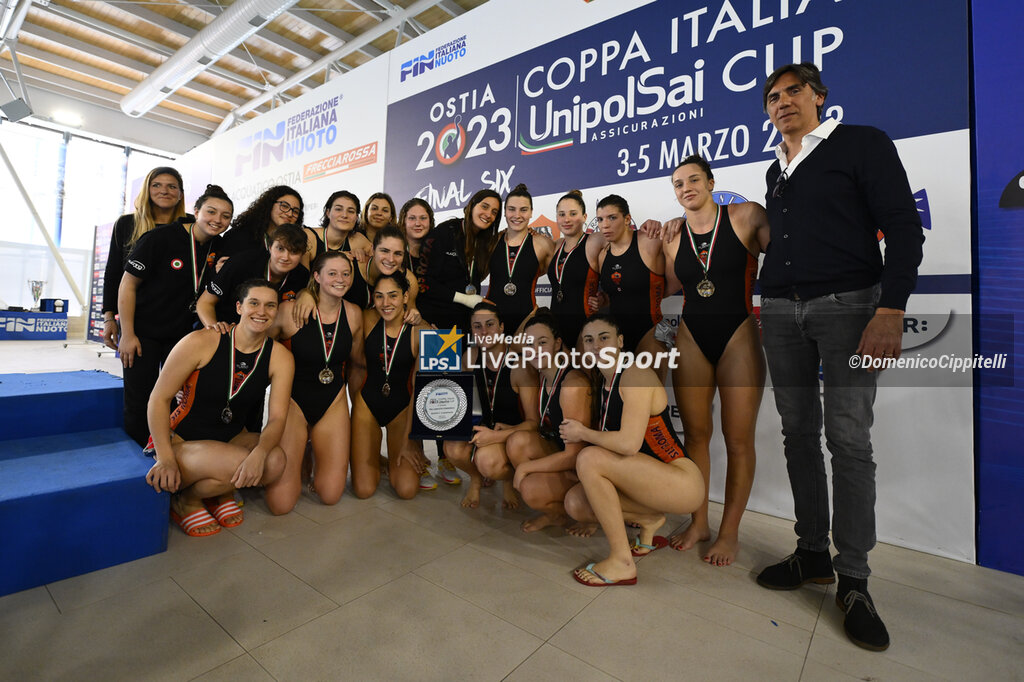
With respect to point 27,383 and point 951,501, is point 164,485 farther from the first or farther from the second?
point 951,501

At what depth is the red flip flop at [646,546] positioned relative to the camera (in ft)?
6.94

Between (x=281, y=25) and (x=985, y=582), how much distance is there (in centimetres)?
906

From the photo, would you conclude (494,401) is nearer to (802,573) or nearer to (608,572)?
(608,572)

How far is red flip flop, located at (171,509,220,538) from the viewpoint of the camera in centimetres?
212

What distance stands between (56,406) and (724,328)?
10.3ft

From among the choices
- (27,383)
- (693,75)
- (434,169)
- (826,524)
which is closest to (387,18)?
(434,169)

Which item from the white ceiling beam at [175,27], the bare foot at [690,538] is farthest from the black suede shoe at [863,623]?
the white ceiling beam at [175,27]

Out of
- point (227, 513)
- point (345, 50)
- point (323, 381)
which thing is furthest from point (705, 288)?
point (345, 50)

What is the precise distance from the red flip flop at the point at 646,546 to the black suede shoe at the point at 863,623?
27.9 inches

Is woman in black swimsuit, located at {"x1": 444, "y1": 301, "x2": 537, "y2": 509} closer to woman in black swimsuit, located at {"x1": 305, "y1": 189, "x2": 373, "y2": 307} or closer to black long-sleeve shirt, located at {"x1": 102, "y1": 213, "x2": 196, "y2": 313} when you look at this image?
woman in black swimsuit, located at {"x1": 305, "y1": 189, "x2": 373, "y2": 307}

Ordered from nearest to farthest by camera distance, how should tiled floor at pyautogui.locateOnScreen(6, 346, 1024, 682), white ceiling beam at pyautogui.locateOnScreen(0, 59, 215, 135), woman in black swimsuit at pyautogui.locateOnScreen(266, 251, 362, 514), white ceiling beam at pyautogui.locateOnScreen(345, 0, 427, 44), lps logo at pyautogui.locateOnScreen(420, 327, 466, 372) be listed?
1. tiled floor at pyautogui.locateOnScreen(6, 346, 1024, 682)
2. woman in black swimsuit at pyautogui.locateOnScreen(266, 251, 362, 514)
3. lps logo at pyautogui.locateOnScreen(420, 327, 466, 372)
4. white ceiling beam at pyautogui.locateOnScreen(345, 0, 427, 44)
5. white ceiling beam at pyautogui.locateOnScreen(0, 59, 215, 135)

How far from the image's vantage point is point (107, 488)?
1.80m

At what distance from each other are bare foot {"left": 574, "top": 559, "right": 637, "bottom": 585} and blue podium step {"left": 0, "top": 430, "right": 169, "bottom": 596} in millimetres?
1669

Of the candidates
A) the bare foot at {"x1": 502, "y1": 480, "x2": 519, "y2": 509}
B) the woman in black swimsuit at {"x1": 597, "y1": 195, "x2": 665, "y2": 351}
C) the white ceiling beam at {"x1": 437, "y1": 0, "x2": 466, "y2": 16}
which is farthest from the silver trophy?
the woman in black swimsuit at {"x1": 597, "y1": 195, "x2": 665, "y2": 351}
